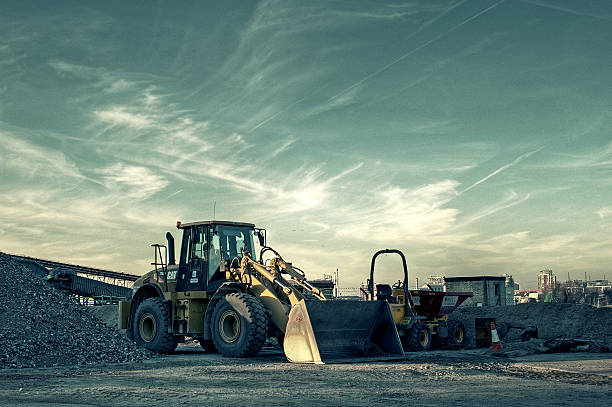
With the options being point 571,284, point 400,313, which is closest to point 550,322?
point 400,313

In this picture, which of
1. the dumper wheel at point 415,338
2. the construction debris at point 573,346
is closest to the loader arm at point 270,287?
the dumper wheel at point 415,338

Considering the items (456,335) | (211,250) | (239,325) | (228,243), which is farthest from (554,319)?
(239,325)

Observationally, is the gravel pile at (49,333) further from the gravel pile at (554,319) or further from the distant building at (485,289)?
the distant building at (485,289)

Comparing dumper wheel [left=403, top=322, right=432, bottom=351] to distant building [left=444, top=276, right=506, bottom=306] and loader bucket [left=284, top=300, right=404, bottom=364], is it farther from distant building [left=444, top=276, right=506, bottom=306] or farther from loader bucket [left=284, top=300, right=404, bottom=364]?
distant building [left=444, top=276, right=506, bottom=306]

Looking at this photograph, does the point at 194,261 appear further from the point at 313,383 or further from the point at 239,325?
the point at 313,383

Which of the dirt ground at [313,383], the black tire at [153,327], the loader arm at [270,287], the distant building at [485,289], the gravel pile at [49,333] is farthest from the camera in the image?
the distant building at [485,289]

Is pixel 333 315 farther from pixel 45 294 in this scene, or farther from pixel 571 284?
pixel 571 284

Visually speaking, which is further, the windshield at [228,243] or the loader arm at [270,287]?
the windshield at [228,243]

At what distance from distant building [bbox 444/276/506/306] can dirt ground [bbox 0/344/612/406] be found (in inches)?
1069

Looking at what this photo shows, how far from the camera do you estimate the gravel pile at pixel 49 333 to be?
14031mm

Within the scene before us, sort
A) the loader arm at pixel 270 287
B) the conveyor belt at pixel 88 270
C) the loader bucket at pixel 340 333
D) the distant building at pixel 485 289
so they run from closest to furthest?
1. the loader bucket at pixel 340 333
2. the loader arm at pixel 270 287
3. the distant building at pixel 485 289
4. the conveyor belt at pixel 88 270

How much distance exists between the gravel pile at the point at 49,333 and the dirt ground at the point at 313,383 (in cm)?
74

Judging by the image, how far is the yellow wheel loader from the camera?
45.4 feet

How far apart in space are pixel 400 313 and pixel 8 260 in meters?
11.4
